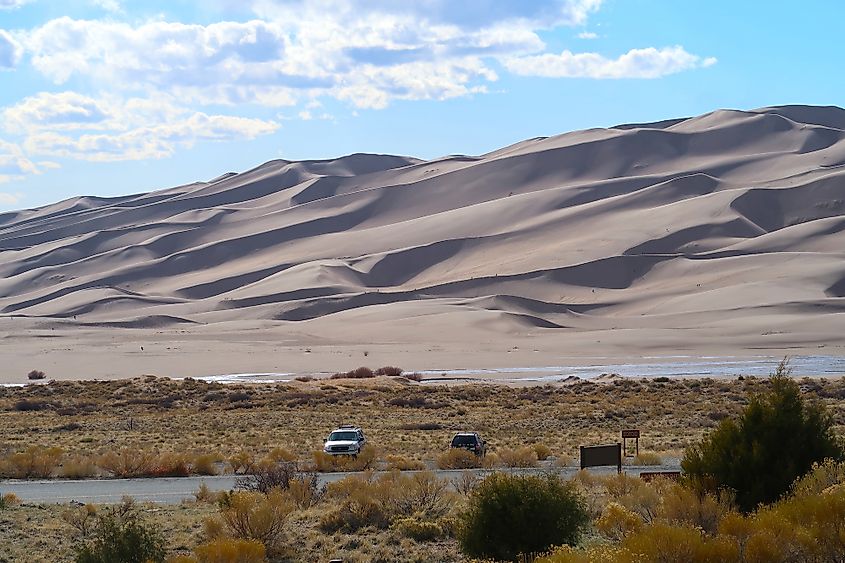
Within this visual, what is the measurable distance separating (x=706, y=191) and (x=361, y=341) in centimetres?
7447

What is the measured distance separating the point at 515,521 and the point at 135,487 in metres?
10.1

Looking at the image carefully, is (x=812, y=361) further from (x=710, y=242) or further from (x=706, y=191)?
(x=706, y=191)

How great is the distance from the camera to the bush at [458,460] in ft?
65.7

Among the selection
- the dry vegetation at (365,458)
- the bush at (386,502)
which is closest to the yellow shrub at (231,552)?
the dry vegetation at (365,458)

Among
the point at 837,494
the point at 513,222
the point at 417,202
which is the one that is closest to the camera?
the point at 837,494

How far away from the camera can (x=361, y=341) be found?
258 ft

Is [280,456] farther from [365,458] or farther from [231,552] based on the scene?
[231,552]

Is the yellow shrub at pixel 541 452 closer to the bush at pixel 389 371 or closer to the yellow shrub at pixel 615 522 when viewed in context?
the yellow shrub at pixel 615 522

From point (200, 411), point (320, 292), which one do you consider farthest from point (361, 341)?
point (200, 411)

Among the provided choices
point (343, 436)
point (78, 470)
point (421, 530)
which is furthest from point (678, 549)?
point (343, 436)

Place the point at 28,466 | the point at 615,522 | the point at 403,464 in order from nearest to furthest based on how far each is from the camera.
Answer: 1. the point at 615,522
2. the point at 403,464
3. the point at 28,466

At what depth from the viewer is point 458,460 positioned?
66.2ft

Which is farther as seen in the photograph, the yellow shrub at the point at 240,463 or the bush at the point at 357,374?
the bush at the point at 357,374

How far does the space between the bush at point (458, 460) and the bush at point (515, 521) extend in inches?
379
